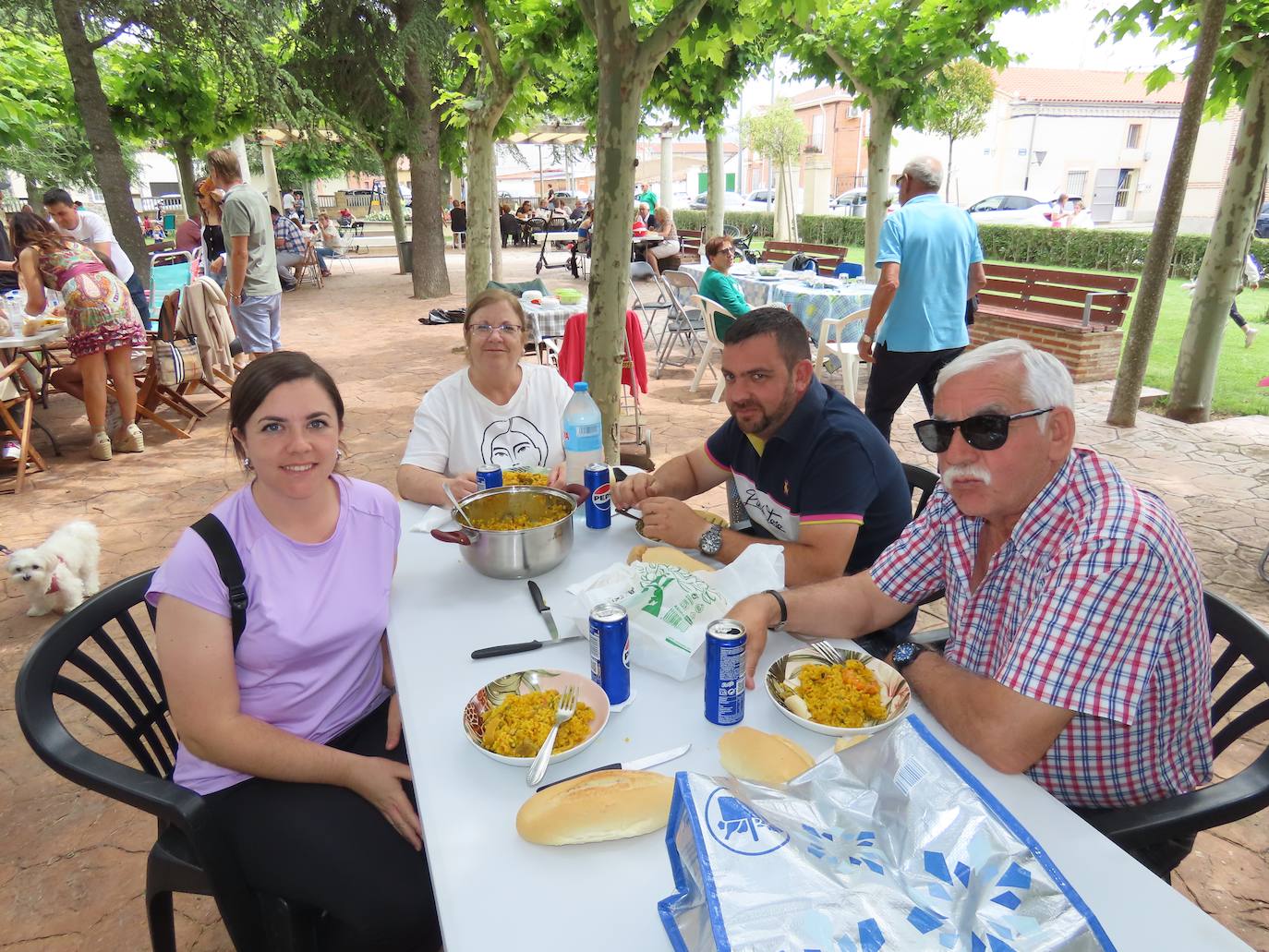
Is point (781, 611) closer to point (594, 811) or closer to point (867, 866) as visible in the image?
point (594, 811)

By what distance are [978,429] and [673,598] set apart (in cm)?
76

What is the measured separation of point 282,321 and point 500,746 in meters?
12.6

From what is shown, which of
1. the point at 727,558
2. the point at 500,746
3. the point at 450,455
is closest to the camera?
the point at 500,746

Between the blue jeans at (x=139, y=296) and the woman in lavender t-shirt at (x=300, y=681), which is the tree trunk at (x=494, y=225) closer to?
the blue jeans at (x=139, y=296)

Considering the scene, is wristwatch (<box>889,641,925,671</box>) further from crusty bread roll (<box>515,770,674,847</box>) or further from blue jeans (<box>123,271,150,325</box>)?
blue jeans (<box>123,271,150,325</box>)

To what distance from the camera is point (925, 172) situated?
484 cm

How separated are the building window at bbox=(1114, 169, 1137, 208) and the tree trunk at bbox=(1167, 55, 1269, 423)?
125 feet

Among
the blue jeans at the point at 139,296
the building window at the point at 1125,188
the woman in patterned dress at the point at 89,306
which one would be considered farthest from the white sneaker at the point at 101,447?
the building window at the point at 1125,188

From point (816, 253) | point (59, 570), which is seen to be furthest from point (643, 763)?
point (816, 253)

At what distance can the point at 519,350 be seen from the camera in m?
2.98

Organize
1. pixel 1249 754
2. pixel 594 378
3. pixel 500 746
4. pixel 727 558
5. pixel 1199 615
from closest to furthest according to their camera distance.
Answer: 1. pixel 500 746
2. pixel 1199 615
3. pixel 727 558
4. pixel 1249 754
5. pixel 594 378

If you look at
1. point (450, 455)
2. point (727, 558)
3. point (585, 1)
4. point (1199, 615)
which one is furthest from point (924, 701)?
point (585, 1)

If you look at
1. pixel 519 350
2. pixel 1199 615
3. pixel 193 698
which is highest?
pixel 519 350

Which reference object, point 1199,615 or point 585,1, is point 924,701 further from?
point 585,1
